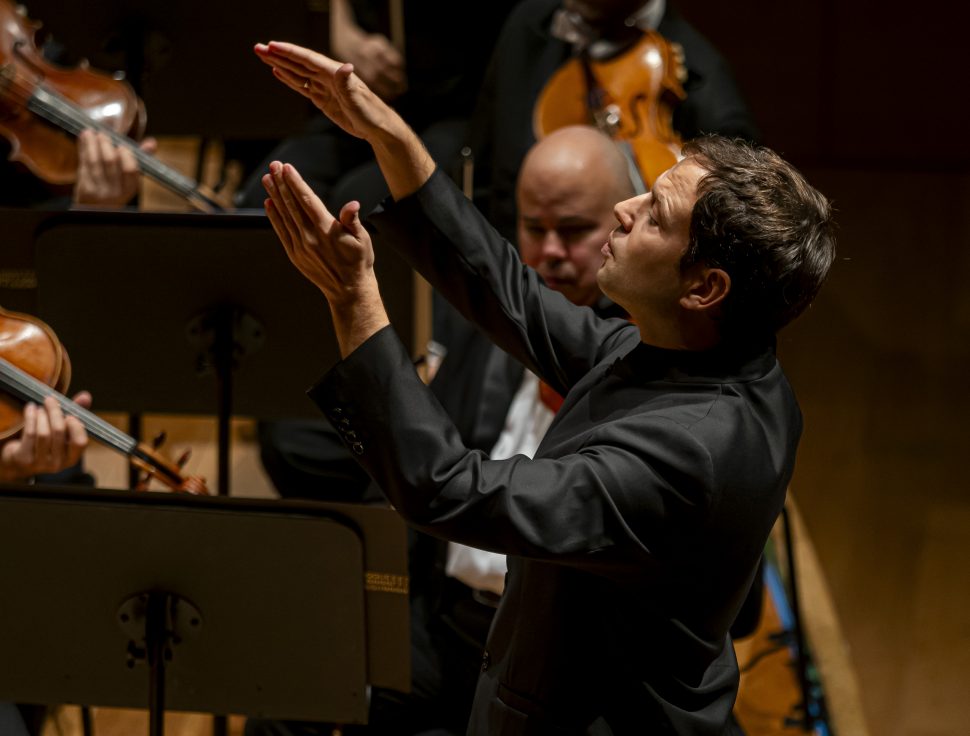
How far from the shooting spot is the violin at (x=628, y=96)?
2.51 meters

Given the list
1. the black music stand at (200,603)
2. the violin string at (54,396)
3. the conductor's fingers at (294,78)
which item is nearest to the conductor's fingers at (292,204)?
the conductor's fingers at (294,78)

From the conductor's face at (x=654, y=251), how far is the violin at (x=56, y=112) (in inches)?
48.8

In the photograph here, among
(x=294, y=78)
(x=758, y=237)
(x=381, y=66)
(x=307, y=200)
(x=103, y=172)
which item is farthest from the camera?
(x=381, y=66)

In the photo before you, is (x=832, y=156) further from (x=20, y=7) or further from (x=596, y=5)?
(x=20, y=7)

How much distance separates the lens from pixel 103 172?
92.7 inches

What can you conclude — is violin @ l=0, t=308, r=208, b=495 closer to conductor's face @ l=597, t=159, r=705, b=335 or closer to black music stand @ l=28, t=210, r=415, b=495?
black music stand @ l=28, t=210, r=415, b=495

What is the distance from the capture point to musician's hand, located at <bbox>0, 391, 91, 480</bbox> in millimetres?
1816

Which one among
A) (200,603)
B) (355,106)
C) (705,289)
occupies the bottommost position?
(200,603)

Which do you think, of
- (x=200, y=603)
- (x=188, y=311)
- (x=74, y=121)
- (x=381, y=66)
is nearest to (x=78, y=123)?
(x=74, y=121)

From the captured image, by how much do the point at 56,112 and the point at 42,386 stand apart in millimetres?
746

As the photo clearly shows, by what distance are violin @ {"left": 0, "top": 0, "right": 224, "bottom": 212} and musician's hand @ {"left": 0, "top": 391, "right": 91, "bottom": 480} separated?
663 mm

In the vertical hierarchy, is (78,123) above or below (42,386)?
above

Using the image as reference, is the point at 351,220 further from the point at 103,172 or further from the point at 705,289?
the point at 103,172

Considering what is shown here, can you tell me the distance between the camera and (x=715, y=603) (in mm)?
1321
